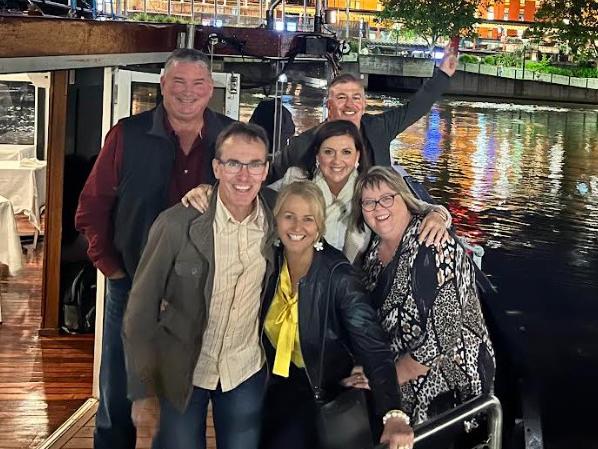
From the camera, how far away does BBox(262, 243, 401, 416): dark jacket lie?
2.12 m

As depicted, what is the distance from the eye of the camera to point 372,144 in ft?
9.95

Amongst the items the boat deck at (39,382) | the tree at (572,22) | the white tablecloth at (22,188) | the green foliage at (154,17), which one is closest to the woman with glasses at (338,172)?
the boat deck at (39,382)

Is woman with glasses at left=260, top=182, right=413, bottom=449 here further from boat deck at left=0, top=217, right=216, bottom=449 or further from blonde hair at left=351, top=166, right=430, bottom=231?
boat deck at left=0, top=217, right=216, bottom=449

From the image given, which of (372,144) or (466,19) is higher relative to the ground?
(466,19)

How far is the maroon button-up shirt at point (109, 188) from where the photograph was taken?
255cm

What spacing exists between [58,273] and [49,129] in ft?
2.32

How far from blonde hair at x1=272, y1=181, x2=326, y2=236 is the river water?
40.4 inches

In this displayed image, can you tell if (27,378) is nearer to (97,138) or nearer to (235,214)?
(97,138)

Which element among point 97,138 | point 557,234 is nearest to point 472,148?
point 557,234

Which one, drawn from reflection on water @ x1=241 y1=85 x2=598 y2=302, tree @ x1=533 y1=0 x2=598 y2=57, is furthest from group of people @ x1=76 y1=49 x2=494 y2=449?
tree @ x1=533 y1=0 x2=598 y2=57

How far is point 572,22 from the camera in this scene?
5378 centimetres

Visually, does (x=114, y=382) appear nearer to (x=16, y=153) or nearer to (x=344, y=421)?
(x=344, y=421)

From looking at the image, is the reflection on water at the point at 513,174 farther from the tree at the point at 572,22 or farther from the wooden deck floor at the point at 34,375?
the tree at the point at 572,22

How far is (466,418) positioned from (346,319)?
36cm
